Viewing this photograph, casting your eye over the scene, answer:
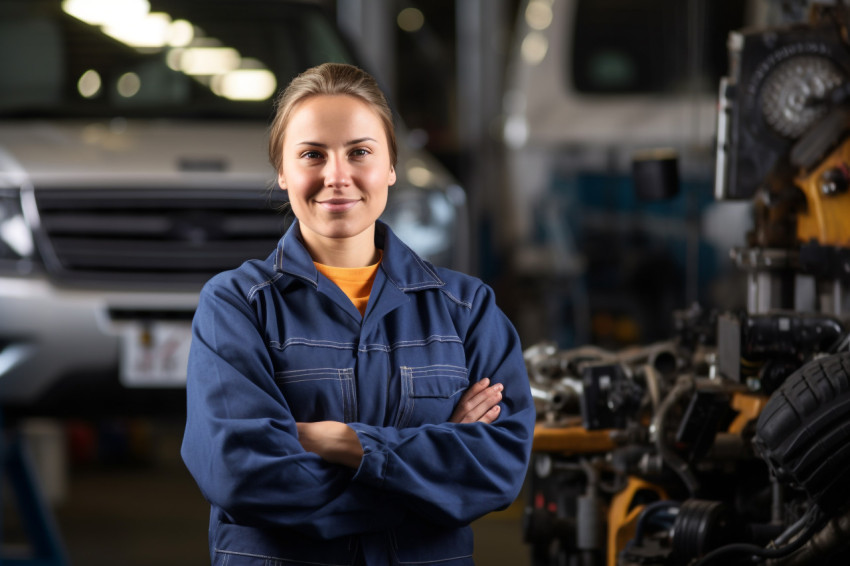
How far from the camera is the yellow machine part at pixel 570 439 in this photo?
2594 mm

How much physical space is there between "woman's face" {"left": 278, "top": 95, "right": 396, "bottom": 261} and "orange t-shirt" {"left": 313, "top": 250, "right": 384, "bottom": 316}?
2.7 inches

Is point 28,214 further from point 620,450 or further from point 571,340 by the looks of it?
point 571,340

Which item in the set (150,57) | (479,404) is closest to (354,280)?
(479,404)

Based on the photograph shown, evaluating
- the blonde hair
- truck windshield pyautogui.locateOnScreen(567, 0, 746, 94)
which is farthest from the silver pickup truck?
truck windshield pyautogui.locateOnScreen(567, 0, 746, 94)

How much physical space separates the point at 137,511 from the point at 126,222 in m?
1.74

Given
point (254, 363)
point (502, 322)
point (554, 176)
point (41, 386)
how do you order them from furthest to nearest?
point (554, 176) → point (41, 386) → point (502, 322) → point (254, 363)

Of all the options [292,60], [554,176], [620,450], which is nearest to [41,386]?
[292,60]

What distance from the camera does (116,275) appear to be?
3.93 meters

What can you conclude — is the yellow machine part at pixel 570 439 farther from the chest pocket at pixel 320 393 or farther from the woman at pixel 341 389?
the chest pocket at pixel 320 393

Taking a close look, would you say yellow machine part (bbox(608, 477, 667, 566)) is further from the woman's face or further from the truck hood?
the truck hood

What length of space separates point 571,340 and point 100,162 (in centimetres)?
439

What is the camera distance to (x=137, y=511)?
5219mm

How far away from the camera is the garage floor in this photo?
14.6ft

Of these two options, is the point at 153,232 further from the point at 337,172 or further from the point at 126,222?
the point at 337,172
